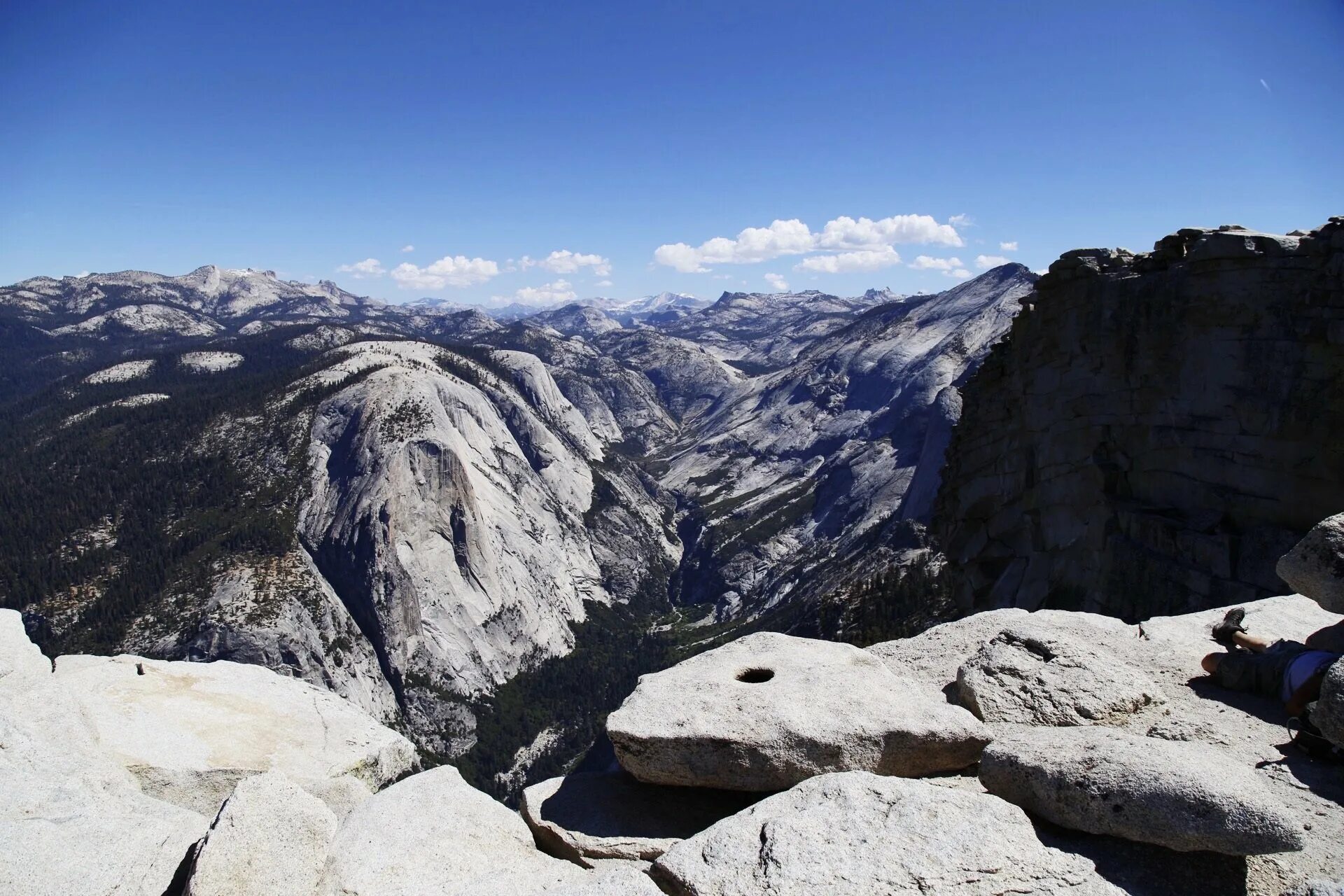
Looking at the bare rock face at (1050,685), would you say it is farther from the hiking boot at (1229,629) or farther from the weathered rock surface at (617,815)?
the weathered rock surface at (617,815)

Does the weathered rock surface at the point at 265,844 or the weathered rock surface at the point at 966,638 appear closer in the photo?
the weathered rock surface at the point at 265,844

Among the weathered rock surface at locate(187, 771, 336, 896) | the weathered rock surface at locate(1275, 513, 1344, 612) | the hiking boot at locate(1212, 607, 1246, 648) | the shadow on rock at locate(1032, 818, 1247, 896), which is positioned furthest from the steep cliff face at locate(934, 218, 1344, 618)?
the weathered rock surface at locate(187, 771, 336, 896)

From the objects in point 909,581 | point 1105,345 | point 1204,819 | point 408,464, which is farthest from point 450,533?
point 1204,819

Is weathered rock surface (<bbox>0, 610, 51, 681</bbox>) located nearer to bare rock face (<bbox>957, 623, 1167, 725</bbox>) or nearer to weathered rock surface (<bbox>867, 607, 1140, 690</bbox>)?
weathered rock surface (<bbox>867, 607, 1140, 690</bbox>)

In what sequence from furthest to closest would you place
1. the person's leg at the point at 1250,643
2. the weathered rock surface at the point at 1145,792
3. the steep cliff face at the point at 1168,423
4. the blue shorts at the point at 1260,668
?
the steep cliff face at the point at 1168,423
the person's leg at the point at 1250,643
the blue shorts at the point at 1260,668
the weathered rock surface at the point at 1145,792

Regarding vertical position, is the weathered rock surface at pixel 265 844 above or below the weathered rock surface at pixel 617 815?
above

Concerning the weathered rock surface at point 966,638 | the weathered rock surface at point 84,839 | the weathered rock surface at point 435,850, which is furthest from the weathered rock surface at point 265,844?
the weathered rock surface at point 966,638

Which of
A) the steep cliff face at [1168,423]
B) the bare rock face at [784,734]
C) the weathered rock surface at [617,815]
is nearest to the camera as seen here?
the weathered rock surface at [617,815]

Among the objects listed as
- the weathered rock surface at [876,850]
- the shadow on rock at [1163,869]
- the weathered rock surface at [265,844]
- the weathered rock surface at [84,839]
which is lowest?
the weathered rock surface at [84,839]
